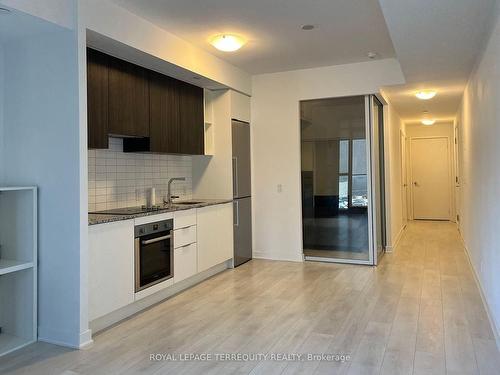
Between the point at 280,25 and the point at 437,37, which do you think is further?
the point at 280,25

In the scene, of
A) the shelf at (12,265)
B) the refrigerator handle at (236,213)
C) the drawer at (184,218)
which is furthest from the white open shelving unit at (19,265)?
the refrigerator handle at (236,213)

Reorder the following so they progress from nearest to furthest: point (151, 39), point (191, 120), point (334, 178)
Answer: point (151, 39), point (191, 120), point (334, 178)

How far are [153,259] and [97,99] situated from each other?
1.50 metres

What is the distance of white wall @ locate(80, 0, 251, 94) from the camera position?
309 centimetres

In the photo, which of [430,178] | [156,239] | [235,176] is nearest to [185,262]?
[156,239]

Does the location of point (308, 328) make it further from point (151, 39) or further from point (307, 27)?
point (151, 39)

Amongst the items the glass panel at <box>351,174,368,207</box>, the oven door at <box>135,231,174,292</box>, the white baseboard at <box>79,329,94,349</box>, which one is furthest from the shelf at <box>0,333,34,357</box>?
the glass panel at <box>351,174,368,207</box>

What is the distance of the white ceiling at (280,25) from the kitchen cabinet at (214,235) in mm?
1834

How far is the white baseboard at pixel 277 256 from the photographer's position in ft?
18.3

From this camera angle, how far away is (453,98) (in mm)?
6199

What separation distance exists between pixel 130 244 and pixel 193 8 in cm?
205

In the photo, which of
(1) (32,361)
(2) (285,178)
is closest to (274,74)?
(2) (285,178)

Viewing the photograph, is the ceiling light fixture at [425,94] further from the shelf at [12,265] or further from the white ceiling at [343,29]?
the shelf at [12,265]

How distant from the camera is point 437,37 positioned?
3.32 metres
